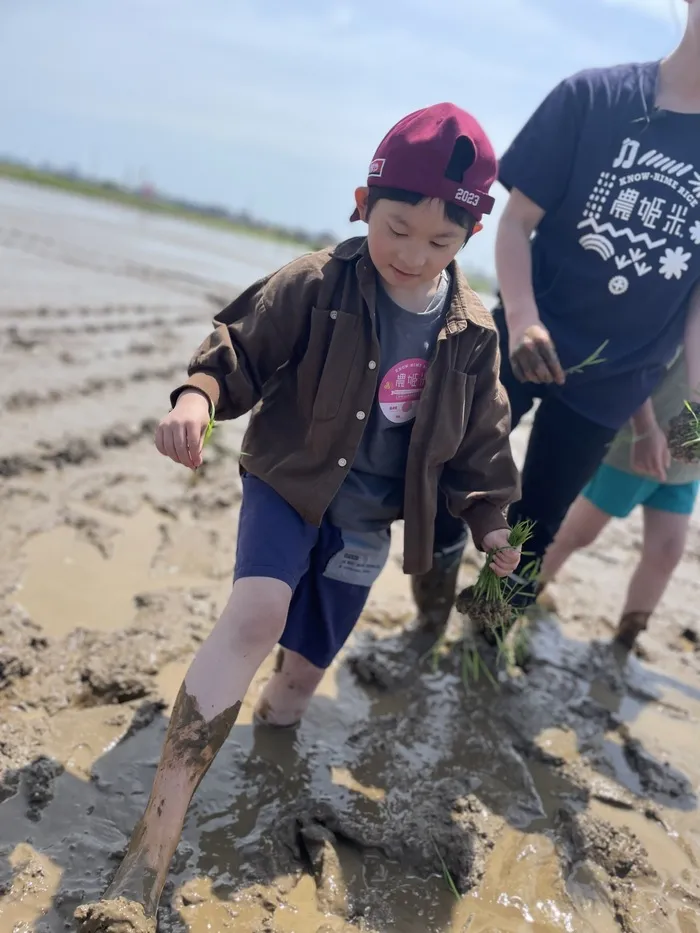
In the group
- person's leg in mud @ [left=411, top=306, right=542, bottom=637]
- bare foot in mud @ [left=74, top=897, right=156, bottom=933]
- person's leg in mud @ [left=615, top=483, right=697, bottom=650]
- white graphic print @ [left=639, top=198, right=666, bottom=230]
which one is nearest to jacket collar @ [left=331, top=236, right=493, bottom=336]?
person's leg in mud @ [left=411, top=306, right=542, bottom=637]

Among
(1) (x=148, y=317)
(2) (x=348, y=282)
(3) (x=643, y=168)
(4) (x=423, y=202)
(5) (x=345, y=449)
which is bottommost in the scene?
(1) (x=148, y=317)

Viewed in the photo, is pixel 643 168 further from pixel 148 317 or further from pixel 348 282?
pixel 148 317

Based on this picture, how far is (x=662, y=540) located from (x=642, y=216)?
1449mm

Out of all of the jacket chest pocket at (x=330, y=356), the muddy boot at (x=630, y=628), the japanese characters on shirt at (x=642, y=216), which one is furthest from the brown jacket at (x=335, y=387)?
the muddy boot at (x=630, y=628)

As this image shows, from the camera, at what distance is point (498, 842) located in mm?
2295

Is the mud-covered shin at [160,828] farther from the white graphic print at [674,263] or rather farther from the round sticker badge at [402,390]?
the white graphic print at [674,263]

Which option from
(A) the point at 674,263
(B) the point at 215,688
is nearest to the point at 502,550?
(B) the point at 215,688

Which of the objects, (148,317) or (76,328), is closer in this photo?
(76,328)

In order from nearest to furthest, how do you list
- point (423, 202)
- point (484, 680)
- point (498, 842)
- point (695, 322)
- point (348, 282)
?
point (423, 202)
point (348, 282)
point (498, 842)
point (695, 322)
point (484, 680)

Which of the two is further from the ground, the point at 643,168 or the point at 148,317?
the point at 643,168

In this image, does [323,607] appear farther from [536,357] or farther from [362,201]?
[362,201]

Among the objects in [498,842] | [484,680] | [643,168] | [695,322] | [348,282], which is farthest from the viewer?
[484,680]

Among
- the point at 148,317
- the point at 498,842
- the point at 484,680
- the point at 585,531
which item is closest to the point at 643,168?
the point at 585,531

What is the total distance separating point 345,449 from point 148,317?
6977mm
